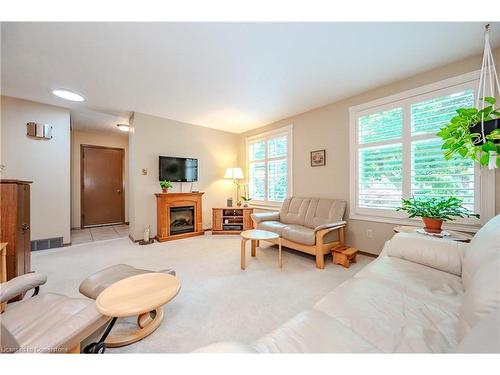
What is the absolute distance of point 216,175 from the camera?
4918 mm

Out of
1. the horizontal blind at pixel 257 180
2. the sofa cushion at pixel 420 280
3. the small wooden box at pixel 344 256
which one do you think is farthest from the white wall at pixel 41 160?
the sofa cushion at pixel 420 280

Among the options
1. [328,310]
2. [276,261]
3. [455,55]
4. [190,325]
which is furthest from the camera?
[276,261]

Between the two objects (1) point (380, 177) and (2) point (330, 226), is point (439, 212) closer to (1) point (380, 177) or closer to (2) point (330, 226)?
(1) point (380, 177)

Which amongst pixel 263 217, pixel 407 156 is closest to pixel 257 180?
pixel 263 217

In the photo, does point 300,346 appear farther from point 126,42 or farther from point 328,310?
point 126,42

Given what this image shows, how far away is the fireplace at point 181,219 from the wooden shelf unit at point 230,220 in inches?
20.0

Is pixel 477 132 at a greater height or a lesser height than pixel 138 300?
greater

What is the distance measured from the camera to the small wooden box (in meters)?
2.59

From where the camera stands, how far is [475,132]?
4.07 feet

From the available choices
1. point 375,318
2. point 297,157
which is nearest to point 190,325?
point 375,318

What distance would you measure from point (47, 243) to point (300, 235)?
4.21 m

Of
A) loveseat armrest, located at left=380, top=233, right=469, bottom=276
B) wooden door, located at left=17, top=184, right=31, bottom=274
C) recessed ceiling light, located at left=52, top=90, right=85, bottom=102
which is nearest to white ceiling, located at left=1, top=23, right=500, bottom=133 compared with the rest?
recessed ceiling light, located at left=52, top=90, right=85, bottom=102

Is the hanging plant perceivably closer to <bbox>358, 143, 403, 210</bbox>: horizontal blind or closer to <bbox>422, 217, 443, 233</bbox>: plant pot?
<bbox>422, 217, 443, 233</bbox>: plant pot
